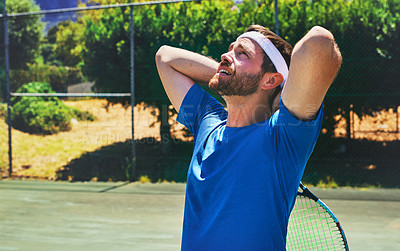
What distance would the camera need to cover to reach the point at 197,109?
2018mm

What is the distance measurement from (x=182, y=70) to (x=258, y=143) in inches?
26.3

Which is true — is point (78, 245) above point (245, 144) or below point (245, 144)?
below

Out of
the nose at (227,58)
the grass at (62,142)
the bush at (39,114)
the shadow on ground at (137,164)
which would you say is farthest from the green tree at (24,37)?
the nose at (227,58)

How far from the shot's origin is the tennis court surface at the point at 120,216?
4.64 metres

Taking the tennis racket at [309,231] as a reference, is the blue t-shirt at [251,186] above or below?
above

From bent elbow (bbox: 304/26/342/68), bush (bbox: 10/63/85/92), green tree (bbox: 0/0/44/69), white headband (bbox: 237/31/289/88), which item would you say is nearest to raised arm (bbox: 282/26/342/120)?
bent elbow (bbox: 304/26/342/68)

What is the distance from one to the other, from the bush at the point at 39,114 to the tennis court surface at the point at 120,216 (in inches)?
165

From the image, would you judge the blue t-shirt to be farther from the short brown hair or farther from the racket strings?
the racket strings

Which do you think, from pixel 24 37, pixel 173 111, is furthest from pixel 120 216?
pixel 24 37

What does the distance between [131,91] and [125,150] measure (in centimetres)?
212

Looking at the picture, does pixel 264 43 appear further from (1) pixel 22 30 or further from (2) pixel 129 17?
(1) pixel 22 30

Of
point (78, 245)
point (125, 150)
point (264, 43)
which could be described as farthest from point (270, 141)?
point (125, 150)

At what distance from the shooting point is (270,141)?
5.08 ft

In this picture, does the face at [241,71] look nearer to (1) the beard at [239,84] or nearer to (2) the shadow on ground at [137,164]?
(1) the beard at [239,84]
